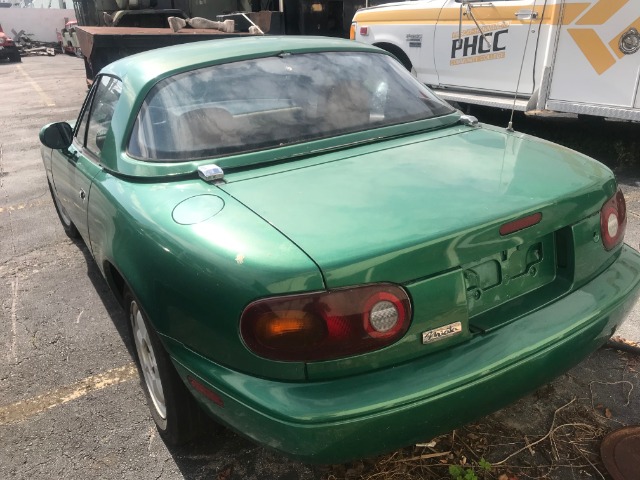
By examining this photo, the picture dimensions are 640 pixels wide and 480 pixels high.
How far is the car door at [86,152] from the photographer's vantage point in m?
2.90

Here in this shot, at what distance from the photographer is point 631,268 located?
7.77 feet

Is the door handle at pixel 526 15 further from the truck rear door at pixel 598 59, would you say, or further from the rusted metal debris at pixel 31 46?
the rusted metal debris at pixel 31 46

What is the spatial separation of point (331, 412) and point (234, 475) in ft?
2.90

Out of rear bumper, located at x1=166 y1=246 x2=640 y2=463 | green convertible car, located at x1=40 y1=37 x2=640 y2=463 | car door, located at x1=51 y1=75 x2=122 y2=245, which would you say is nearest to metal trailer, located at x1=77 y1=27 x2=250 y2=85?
car door, located at x1=51 y1=75 x2=122 y2=245

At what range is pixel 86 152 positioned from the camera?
3109 millimetres

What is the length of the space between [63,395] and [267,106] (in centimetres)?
175

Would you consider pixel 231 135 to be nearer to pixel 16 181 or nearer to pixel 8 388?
pixel 8 388

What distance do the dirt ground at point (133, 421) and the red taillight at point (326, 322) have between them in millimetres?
419

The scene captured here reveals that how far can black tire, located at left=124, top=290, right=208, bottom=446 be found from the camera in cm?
219

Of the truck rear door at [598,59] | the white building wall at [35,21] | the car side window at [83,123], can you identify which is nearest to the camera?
the car side window at [83,123]

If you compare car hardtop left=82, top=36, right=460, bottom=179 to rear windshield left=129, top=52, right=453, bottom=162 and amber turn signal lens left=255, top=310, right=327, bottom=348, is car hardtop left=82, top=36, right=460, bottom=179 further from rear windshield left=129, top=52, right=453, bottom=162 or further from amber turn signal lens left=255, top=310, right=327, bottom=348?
amber turn signal lens left=255, top=310, right=327, bottom=348

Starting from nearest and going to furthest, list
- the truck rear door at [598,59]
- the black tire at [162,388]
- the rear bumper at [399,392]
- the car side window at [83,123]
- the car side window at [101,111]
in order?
the rear bumper at [399,392]
the black tire at [162,388]
the car side window at [101,111]
the car side window at [83,123]
the truck rear door at [598,59]

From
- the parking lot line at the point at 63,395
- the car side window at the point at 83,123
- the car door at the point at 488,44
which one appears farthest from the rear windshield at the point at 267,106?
the car door at the point at 488,44

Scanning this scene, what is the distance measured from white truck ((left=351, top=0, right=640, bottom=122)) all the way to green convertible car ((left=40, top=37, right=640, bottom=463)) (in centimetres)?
→ 319
